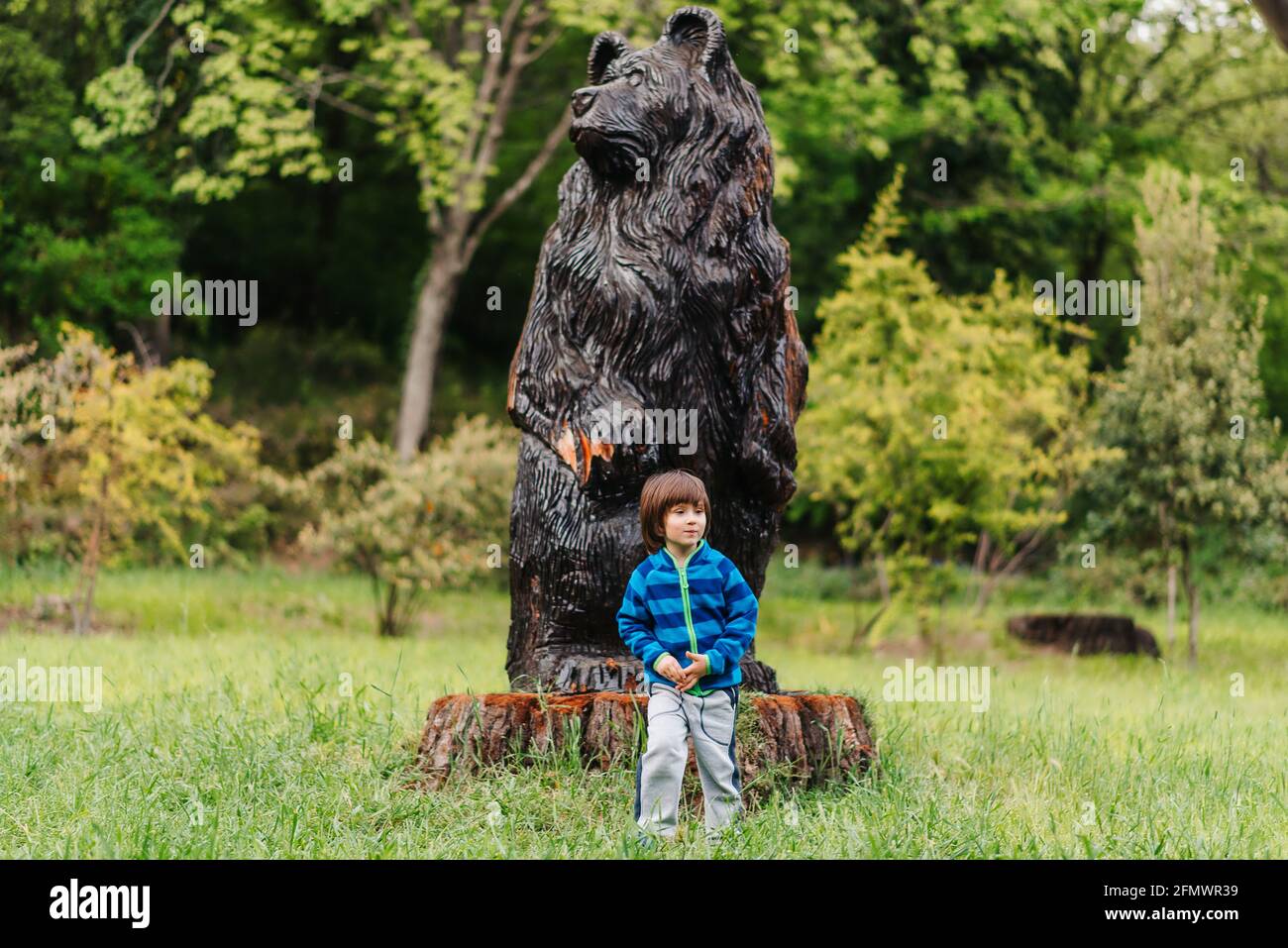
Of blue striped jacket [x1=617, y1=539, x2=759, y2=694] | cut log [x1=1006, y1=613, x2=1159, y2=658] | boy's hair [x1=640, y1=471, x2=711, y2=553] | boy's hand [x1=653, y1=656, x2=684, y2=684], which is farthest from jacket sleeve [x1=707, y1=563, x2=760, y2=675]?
cut log [x1=1006, y1=613, x2=1159, y2=658]

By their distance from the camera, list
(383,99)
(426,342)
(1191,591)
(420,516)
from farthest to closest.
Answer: (426,342) → (383,99) → (1191,591) → (420,516)

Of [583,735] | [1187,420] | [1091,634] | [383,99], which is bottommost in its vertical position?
[1091,634]

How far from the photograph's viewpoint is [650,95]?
18.5ft

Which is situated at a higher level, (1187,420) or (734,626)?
(1187,420)

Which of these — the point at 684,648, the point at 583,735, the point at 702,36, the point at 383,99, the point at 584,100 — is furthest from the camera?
the point at 383,99

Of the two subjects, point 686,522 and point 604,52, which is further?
point 604,52

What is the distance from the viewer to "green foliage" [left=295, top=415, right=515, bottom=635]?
1277 centimetres

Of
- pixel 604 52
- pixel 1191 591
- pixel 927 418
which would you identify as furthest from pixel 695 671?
pixel 1191 591

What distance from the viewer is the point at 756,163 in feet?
19.2

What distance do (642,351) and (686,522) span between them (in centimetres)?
118

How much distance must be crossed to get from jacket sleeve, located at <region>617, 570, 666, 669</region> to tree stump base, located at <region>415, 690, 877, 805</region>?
1.86 ft

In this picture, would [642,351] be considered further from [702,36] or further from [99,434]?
[99,434]

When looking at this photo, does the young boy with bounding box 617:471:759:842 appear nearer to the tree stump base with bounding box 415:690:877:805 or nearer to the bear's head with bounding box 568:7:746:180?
the tree stump base with bounding box 415:690:877:805

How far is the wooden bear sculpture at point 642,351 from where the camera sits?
221 inches
